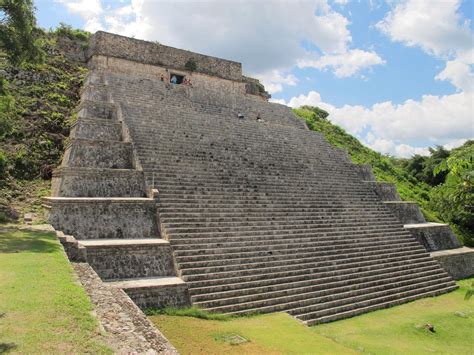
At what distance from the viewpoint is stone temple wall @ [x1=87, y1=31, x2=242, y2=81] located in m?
19.7

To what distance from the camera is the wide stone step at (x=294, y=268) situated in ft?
27.9

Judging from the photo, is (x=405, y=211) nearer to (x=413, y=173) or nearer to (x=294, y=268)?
(x=294, y=268)

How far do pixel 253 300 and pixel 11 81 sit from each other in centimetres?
1273

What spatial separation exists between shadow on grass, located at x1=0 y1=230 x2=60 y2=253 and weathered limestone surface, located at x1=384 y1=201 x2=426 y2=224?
11.3 m

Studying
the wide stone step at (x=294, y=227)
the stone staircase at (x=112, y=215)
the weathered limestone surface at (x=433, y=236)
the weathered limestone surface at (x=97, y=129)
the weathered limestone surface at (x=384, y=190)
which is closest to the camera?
the stone staircase at (x=112, y=215)

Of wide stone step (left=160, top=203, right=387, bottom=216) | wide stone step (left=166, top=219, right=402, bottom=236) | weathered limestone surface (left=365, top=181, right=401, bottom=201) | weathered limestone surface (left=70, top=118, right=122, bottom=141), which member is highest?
weathered limestone surface (left=70, top=118, right=122, bottom=141)

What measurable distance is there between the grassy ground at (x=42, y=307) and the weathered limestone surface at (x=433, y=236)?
11.4 metres

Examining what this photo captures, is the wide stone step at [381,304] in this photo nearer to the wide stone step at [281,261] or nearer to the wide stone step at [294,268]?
the wide stone step at [294,268]

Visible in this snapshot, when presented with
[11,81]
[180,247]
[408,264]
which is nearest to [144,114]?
[11,81]

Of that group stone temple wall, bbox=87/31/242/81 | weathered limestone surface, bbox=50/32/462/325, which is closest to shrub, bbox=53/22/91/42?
stone temple wall, bbox=87/31/242/81

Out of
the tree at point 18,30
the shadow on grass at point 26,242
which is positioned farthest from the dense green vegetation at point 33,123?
the shadow on grass at point 26,242

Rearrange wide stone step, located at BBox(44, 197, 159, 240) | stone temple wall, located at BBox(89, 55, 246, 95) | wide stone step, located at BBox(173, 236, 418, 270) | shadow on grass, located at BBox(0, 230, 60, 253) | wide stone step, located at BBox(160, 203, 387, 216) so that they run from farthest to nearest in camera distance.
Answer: stone temple wall, located at BBox(89, 55, 246, 95)
wide stone step, located at BBox(160, 203, 387, 216)
wide stone step, located at BBox(44, 197, 159, 240)
wide stone step, located at BBox(173, 236, 418, 270)
shadow on grass, located at BBox(0, 230, 60, 253)

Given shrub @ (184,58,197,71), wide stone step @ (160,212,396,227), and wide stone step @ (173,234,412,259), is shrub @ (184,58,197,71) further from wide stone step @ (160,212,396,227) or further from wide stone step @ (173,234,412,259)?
wide stone step @ (173,234,412,259)

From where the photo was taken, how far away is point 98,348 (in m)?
3.82
